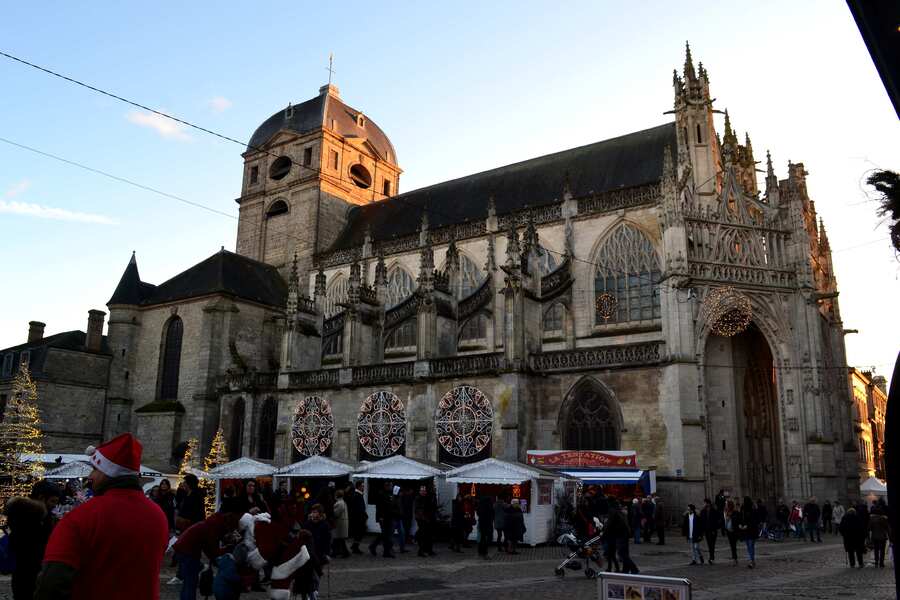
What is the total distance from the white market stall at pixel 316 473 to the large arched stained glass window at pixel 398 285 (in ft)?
42.3

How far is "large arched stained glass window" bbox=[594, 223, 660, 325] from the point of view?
86.5 ft

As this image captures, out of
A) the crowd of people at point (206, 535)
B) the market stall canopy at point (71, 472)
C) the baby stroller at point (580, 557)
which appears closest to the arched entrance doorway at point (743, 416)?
the crowd of people at point (206, 535)

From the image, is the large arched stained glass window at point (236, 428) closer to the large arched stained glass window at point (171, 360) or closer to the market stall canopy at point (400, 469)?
the large arched stained glass window at point (171, 360)

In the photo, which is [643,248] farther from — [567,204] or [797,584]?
→ [797,584]

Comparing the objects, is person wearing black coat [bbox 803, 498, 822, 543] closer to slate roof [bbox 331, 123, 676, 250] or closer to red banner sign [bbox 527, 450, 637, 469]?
red banner sign [bbox 527, 450, 637, 469]

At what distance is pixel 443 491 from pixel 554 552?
4.01 metres

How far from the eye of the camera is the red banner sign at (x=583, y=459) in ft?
65.4

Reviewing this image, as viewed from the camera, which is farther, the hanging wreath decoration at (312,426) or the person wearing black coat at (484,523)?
the hanging wreath decoration at (312,426)

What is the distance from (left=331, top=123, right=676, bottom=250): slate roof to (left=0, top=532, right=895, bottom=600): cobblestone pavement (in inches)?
654

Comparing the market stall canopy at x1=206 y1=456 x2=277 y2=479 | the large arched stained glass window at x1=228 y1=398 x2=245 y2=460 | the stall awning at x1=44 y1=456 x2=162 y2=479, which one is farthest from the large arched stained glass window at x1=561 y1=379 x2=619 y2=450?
the large arched stained glass window at x1=228 y1=398 x2=245 y2=460

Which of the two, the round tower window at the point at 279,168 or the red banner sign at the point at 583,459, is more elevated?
the round tower window at the point at 279,168

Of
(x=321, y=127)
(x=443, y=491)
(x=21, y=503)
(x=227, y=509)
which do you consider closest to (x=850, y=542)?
(x=443, y=491)

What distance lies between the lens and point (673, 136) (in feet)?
97.3

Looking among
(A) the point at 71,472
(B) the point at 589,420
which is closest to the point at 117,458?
(B) the point at 589,420
